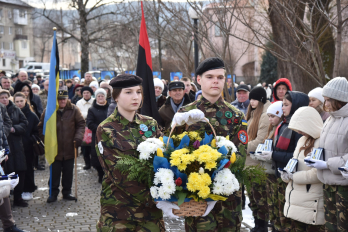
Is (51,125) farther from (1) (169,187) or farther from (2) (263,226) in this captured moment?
(1) (169,187)

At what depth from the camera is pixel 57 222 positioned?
7098 mm

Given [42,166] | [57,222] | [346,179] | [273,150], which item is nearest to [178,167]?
[346,179]

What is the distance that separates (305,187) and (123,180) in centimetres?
238

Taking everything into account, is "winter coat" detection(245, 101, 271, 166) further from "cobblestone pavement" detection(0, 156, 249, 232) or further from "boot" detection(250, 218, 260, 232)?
"cobblestone pavement" detection(0, 156, 249, 232)

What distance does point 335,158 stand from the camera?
4.42 metres

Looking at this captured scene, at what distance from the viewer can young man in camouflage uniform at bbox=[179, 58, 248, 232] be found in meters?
3.65

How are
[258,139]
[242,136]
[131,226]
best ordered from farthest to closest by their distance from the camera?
1. [258,139]
2. [242,136]
3. [131,226]

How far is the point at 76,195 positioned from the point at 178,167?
606cm

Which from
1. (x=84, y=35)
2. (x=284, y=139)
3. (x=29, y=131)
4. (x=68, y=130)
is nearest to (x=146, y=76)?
(x=284, y=139)

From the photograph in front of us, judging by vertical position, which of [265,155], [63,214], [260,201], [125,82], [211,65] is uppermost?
[211,65]

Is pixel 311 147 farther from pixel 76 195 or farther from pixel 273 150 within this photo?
pixel 76 195

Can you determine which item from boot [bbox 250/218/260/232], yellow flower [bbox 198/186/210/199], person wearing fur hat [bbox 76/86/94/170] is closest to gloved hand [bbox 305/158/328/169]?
yellow flower [bbox 198/186/210/199]

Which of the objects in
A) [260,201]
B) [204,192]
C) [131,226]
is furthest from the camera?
[260,201]

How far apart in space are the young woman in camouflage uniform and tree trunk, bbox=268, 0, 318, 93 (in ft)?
11.2
